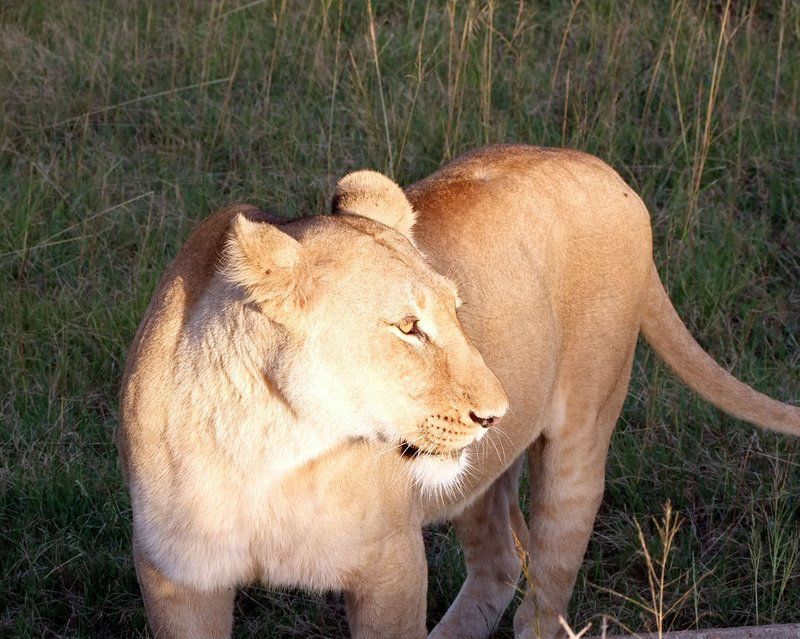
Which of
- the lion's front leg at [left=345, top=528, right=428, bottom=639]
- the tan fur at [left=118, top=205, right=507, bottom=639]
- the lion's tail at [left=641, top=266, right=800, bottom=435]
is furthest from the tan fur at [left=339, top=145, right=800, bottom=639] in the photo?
the tan fur at [left=118, top=205, right=507, bottom=639]

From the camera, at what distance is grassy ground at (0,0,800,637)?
11.7 ft

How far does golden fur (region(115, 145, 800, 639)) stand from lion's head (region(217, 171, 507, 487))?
0.21 feet

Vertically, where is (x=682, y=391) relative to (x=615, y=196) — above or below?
below

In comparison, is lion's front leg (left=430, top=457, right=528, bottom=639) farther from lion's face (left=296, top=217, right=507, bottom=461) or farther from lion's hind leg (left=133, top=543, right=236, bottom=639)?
lion's face (left=296, top=217, right=507, bottom=461)

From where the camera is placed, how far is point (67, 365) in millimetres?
4219

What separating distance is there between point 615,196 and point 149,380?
1.48m

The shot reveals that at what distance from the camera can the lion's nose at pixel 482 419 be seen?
247 centimetres

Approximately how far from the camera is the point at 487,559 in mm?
3740

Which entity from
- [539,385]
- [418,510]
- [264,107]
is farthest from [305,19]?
[418,510]

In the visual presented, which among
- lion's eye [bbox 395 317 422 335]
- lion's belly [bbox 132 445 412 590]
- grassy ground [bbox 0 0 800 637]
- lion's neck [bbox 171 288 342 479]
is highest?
lion's eye [bbox 395 317 422 335]

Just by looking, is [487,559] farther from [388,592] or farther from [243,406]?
[243,406]

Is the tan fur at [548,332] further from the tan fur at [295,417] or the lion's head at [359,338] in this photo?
the lion's head at [359,338]

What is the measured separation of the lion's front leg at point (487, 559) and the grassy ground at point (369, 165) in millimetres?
100

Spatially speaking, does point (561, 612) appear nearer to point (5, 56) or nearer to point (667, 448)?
point (667, 448)
